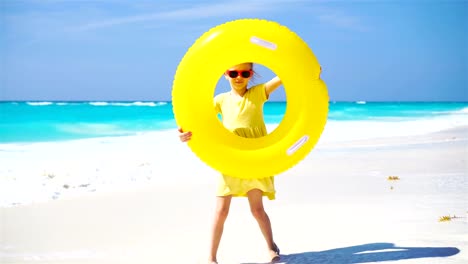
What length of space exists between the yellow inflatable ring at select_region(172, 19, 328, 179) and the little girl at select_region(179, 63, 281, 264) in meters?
0.08

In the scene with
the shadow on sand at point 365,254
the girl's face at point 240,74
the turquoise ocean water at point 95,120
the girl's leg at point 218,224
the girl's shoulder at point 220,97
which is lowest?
the shadow on sand at point 365,254

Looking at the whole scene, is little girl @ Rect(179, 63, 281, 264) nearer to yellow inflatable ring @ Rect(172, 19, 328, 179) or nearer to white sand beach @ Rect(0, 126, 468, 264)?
yellow inflatable ring @ Rect(172, 19, 328, 179)

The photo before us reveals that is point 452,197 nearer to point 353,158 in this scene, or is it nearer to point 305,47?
point 305,47

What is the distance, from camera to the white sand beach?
3.96 metres

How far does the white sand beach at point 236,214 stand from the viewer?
13.0 feet

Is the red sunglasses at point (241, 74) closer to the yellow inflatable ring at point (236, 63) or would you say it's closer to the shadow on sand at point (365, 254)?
the yellow inflatable ring at point (236, 63)

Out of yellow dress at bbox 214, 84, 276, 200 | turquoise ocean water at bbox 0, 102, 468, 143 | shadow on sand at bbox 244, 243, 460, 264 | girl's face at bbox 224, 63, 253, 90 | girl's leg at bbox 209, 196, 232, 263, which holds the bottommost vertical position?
shadow on sand at bbox 244, 243, 460, 264

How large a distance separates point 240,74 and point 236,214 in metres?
1.66

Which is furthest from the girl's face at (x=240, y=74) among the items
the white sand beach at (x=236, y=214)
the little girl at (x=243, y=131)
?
the white sand beach at (x=236, y=214)

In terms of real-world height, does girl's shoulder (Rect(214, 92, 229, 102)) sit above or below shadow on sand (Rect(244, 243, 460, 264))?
above

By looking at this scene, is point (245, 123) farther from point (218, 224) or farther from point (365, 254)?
point (365, 254)

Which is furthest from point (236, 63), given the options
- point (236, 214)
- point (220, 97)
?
point (236, 214)

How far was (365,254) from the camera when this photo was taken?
385cm

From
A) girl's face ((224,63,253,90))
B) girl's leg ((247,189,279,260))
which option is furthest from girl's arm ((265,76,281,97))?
girl's leg ((247,189,279,260))
